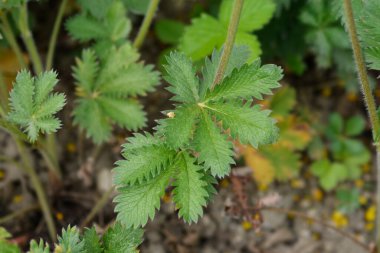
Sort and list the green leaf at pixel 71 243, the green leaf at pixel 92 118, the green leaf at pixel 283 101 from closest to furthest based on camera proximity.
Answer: the green leaf at pixel 71 243 < the green leaf at pixel 92 118 < the green leaf at pixel 283 101

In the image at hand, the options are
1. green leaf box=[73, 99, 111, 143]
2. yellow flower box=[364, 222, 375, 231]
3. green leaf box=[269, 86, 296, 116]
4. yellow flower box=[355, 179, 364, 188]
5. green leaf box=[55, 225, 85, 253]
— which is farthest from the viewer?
yellow flower box=[355, 179, 364, 188]

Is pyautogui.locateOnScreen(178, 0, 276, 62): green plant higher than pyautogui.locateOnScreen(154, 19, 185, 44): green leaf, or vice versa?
pyautogui.locateOnScreen(178, 0, 276, 62): green plant

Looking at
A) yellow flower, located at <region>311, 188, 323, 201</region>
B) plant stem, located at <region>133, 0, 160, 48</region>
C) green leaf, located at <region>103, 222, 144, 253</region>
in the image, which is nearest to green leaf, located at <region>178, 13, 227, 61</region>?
→ plant stem, located at <region>133, 0, 160, 48</region>

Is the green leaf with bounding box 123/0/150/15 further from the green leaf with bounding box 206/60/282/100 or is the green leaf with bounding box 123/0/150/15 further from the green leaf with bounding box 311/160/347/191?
the green leaf with bounding box 311/160/347/191

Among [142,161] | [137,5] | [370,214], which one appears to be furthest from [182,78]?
[370,214]

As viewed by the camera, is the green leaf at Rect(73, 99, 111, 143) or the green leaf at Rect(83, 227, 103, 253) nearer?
the green leaf at Rect(83, 227, 103, 253)

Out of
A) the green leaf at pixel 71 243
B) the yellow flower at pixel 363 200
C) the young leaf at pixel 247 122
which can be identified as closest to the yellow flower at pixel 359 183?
the yellow flower at pixel 363 200

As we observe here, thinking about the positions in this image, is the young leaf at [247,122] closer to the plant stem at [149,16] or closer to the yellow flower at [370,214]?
the plant stem at [149,16]
